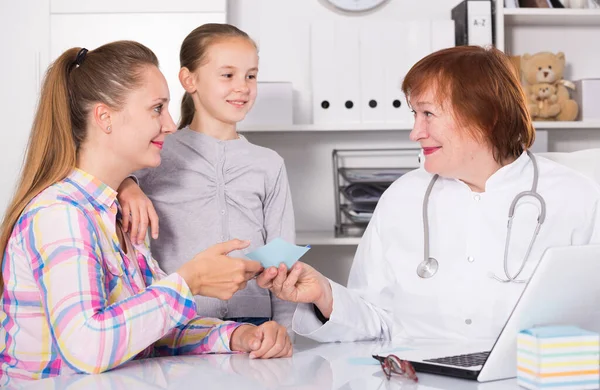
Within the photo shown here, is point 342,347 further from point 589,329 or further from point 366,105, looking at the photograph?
point 366,105

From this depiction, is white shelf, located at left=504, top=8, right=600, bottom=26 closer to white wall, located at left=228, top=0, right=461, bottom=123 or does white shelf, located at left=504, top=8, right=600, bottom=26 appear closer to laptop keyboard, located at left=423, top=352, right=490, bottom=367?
white wall, located at left=228, top=0, right=461, bottom=123

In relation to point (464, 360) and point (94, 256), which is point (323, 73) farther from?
point (464, 360)

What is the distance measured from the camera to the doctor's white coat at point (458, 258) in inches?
62.0

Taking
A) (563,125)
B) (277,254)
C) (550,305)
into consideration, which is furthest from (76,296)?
(563,125)

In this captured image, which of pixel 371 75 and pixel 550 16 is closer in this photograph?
pixel 371 75

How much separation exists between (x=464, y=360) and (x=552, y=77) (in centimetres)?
199

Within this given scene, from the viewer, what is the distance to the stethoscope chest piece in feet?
5.33

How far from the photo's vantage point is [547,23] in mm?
3082

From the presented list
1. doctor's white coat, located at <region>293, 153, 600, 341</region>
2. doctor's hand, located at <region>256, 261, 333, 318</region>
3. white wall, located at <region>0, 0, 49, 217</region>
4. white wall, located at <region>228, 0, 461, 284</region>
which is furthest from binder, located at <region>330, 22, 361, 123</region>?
doctor's hand, located at <region>256, 261, 333, 318</region>

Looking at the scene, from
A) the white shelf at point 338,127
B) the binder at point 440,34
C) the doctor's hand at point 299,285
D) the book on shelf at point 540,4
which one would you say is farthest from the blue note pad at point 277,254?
the book on shelf at point 540,4

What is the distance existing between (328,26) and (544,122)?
870mm

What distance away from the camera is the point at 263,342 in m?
1.38

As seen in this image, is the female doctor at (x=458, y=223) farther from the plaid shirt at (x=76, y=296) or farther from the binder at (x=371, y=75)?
the binder at (x=371, y=75)

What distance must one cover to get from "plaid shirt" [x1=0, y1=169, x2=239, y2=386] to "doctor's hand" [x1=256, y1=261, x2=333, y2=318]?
129mm
